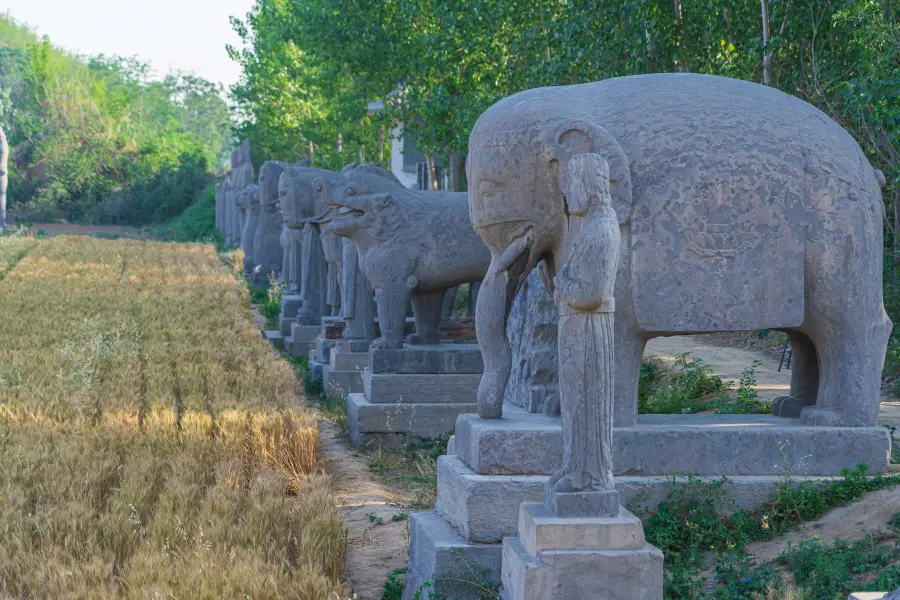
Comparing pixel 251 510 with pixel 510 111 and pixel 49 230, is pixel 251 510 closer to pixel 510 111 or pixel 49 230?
pixel 510 111

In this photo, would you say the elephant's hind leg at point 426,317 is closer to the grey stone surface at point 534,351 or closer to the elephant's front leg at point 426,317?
the elephant's front leg at point 426,317

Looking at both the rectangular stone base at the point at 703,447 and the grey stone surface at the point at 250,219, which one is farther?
the grey stone surface at the point at 250,219

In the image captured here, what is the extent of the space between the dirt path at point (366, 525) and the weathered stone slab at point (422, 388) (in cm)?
68

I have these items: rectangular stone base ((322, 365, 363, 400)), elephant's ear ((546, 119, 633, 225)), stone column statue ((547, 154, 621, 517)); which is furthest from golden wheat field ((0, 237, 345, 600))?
elephant's ear ((546, 119, 633, 225))

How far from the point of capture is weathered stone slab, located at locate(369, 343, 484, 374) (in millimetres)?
10711

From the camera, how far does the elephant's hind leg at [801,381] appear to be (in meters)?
6.75

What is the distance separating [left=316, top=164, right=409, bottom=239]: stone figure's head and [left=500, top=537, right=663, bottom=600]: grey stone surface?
20.6 ft

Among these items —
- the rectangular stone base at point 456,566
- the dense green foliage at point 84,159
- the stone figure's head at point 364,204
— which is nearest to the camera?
the rectangular stone base at point 456,566

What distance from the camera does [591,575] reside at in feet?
15.9

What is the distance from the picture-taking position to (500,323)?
20.3 feet

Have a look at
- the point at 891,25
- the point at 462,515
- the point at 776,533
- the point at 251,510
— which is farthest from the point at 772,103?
the point at 891,25

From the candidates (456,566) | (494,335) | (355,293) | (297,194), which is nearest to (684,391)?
(355,293)

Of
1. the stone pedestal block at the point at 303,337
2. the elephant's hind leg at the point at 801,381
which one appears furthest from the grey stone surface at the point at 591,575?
the stone pedestal block at the point at 303,337

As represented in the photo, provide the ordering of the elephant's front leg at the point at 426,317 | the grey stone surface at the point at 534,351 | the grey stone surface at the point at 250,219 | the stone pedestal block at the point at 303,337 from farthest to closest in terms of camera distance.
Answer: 1. the grey stone surface at the point at 250,219
2. the stone pedestal block at the point at 303,337
3. the elephant's front leg at the point at 426,317
4. the grey stone surface at the point at 534,351
